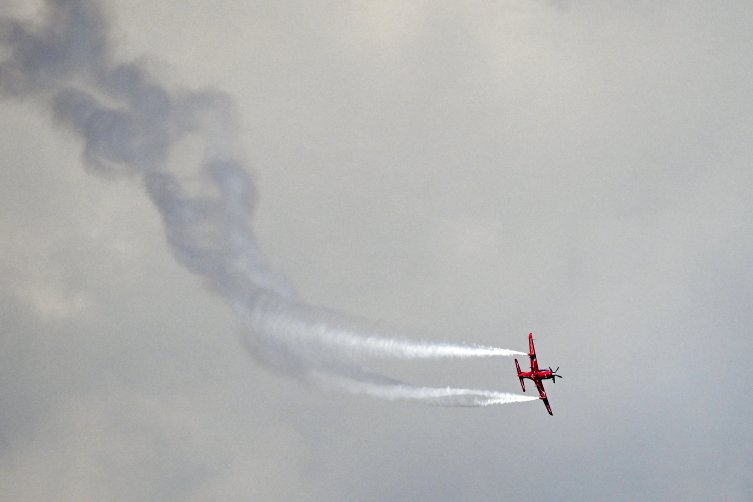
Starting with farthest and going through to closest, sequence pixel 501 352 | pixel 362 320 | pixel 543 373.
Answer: pixel 543 373, pixel 501 352, pixel 362 320

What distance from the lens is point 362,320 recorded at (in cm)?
8406

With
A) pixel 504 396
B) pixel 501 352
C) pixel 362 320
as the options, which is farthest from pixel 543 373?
pixel 362 320

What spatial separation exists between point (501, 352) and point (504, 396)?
8.31m

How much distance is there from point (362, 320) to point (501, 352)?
15069 millimetres

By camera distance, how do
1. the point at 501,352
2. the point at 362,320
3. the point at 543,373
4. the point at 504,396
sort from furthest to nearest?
the point at 543,373 → the point at 504,396 → the point at 501,352 → the point at 362,320

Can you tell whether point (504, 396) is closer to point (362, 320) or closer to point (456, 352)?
point (456, 352)

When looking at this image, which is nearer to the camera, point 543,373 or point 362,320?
point 362,320

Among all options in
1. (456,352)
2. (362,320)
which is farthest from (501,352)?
(362,320)

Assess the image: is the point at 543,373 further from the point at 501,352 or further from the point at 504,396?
the point at 501,352

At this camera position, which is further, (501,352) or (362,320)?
(501,352)

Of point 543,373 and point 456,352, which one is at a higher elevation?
point 543,373

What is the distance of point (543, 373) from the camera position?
344ft

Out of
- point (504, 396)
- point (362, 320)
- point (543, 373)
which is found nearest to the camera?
point (362, 320)

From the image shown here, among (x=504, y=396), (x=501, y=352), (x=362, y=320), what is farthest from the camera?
(x=504, y=396)
